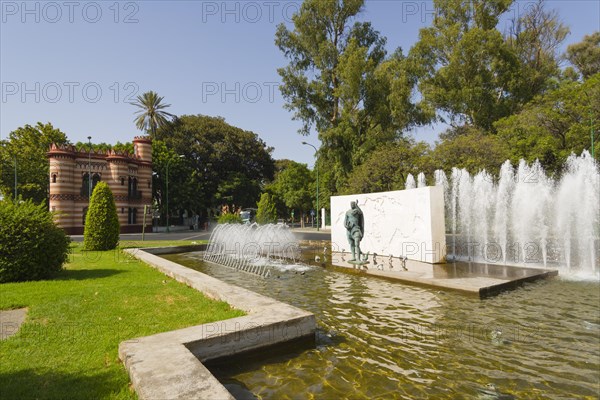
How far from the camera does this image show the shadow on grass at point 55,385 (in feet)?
11.8

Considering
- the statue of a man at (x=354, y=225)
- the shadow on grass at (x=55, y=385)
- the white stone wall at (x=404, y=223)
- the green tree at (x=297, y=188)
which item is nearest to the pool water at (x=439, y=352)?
the shadow on grass at (x=55, y=385)

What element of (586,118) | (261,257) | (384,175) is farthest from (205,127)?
(586,118)

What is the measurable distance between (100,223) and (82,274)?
25.4 feet

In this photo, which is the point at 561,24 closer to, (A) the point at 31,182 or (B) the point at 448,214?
(B) the point at 448,214

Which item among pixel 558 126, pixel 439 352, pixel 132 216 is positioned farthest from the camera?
pixel 132 216

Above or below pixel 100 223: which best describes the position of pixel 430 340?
below

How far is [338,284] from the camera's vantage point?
10297 millimetres

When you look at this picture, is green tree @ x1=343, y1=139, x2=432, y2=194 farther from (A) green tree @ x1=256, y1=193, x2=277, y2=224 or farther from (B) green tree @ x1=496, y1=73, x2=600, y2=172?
(A) green tree @ x1=256, y1=193, x2=277, y2=224

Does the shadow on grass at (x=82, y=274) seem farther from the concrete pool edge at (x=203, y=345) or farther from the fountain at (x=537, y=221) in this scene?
the fountain at (x=537, y=221)

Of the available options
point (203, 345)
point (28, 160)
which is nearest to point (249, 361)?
point (203, 345)

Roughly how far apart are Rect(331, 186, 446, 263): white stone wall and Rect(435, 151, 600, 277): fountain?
2.06 meters

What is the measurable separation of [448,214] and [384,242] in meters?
13.3

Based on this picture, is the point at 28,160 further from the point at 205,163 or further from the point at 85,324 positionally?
the point at 85,324

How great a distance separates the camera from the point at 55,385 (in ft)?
12.4
